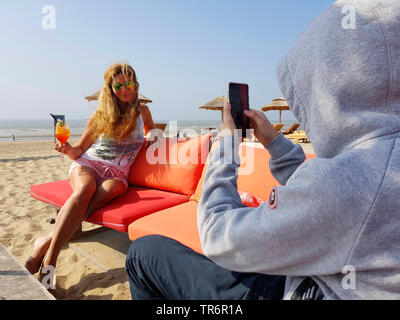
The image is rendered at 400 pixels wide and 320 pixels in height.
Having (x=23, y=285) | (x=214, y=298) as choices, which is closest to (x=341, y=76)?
(x=214, y=298)

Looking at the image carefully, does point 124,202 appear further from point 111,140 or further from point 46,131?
point 46,131

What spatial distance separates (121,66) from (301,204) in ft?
8.71

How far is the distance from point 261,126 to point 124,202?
1.64 meters

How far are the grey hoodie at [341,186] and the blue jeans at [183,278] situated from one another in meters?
0.12

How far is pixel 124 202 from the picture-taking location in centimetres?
245

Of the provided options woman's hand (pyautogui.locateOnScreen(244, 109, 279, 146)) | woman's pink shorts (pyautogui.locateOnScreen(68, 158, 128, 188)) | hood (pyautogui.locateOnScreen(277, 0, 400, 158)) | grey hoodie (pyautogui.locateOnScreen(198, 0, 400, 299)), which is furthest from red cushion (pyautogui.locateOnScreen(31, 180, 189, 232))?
hood (pyautogui.locateOnScreen(277, 0, 400, 158))

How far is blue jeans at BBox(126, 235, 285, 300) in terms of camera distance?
0.90 m

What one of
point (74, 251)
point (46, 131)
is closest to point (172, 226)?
point (74, 251)

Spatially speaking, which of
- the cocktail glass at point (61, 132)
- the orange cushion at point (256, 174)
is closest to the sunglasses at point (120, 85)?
the cocktail glass at point (61, 132)

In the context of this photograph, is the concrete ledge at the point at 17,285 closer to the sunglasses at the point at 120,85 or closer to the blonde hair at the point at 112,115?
the blonde hair at the point at 112,115

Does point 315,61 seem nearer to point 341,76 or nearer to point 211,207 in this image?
point 341,76

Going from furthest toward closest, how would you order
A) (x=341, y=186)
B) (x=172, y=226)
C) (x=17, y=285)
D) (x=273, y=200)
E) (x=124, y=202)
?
1. (x=124, y=202)
2. (x=172, y=226)
3. (x=17, y=285)
4. (x=273, y=200)
5. (x=341, y=186)

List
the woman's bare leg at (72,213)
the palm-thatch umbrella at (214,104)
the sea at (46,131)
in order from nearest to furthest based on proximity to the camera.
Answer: the woman's bare leg at (72,213)
the sea at (46,131)
the palm-thatch umbrella at (214,104)

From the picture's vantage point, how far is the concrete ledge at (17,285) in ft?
3.77
